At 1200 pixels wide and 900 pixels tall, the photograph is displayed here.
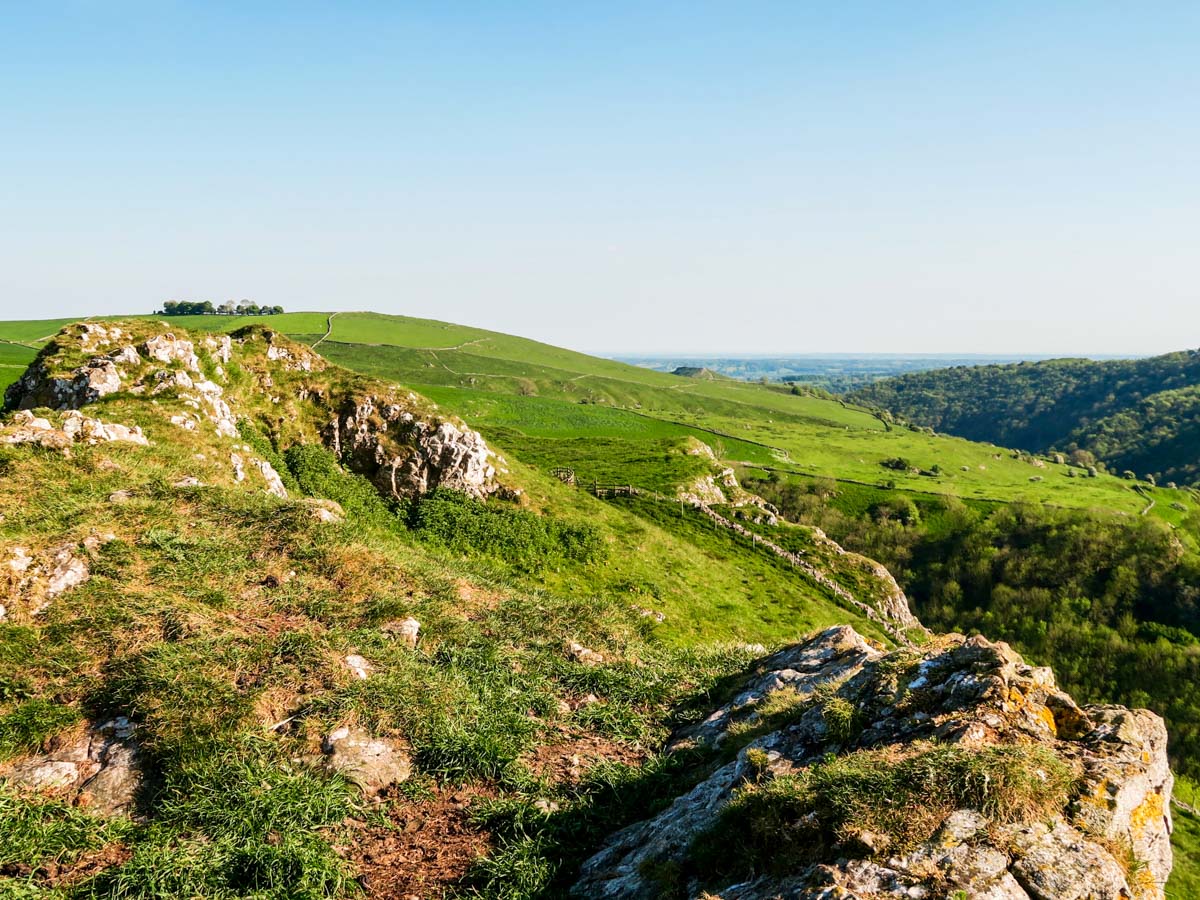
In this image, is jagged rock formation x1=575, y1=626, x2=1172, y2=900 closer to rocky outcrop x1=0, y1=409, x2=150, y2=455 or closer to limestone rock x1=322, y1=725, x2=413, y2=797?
limestone rock x1=322, y1=725, x2=413, y2=797

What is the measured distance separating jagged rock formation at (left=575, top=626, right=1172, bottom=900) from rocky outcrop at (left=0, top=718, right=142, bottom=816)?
7730 mm

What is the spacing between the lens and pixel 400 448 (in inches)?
1454

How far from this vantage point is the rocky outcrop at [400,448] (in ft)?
119

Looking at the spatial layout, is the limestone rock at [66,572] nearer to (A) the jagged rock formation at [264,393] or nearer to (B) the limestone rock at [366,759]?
(B) the limestone rock at [366,759]

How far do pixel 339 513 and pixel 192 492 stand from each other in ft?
17.9

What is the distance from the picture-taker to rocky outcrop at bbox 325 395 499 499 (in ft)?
119

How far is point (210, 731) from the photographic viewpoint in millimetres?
10188

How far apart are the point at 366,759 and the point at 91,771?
4333 millimetres

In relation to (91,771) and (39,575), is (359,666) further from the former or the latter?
(39,575)

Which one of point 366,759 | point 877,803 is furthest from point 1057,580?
point 366,759

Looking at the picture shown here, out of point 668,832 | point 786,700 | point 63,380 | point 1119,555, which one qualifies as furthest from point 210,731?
point 1119,555

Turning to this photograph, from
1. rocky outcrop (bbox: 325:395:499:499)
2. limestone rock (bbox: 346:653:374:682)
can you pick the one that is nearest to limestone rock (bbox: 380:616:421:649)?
limestone rock (bbox: 346:653:374:682)

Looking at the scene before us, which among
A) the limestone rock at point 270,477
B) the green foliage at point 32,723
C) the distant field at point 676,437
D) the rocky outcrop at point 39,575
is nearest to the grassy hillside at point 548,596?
the green foliage at point 32,723

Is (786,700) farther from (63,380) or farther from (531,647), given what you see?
(63,380)
